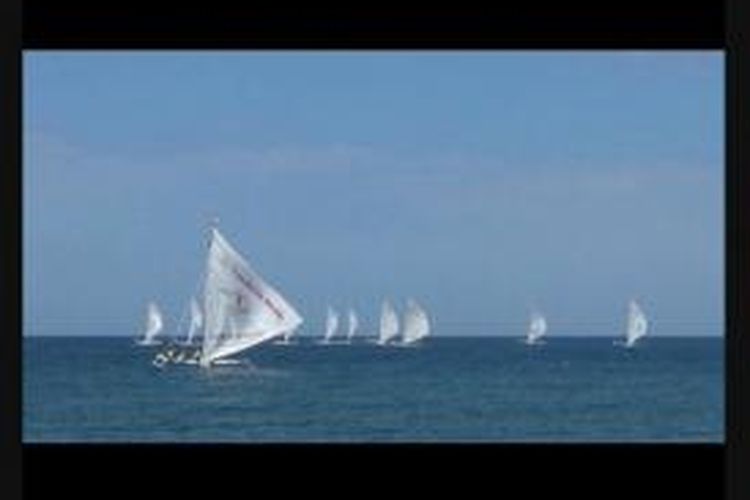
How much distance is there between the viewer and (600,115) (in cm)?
4872

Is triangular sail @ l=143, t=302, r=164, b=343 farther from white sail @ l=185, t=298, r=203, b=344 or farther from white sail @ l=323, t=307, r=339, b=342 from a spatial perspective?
white sail @ l=323, t=307, r=339, b=342

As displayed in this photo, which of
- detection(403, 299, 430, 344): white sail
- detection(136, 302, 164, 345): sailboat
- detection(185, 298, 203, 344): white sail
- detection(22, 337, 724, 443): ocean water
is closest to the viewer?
detection(22, 337, 724, 443): ocean water

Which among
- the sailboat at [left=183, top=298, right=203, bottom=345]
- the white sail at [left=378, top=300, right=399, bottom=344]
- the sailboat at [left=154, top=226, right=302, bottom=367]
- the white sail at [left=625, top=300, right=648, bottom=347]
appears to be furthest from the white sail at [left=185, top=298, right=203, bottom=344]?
the white sail at [left=625, top=300, right=648, bottom=347]

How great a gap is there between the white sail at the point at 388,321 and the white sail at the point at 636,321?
542 centimetres

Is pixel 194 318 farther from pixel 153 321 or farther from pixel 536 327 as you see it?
pixel 536 327

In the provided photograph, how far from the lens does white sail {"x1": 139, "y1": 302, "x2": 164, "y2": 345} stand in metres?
47.6

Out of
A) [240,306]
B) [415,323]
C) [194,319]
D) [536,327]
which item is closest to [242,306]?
[240,306]

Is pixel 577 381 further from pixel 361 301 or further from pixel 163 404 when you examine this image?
pixel 163 404

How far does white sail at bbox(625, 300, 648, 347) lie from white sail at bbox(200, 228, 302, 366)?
10009mm

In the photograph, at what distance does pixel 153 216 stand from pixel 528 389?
31.1ft

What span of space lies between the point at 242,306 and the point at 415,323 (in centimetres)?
900

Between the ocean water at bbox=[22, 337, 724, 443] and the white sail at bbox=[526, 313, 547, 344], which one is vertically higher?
the white sail at bbox=[526, 313, 547, 344]
